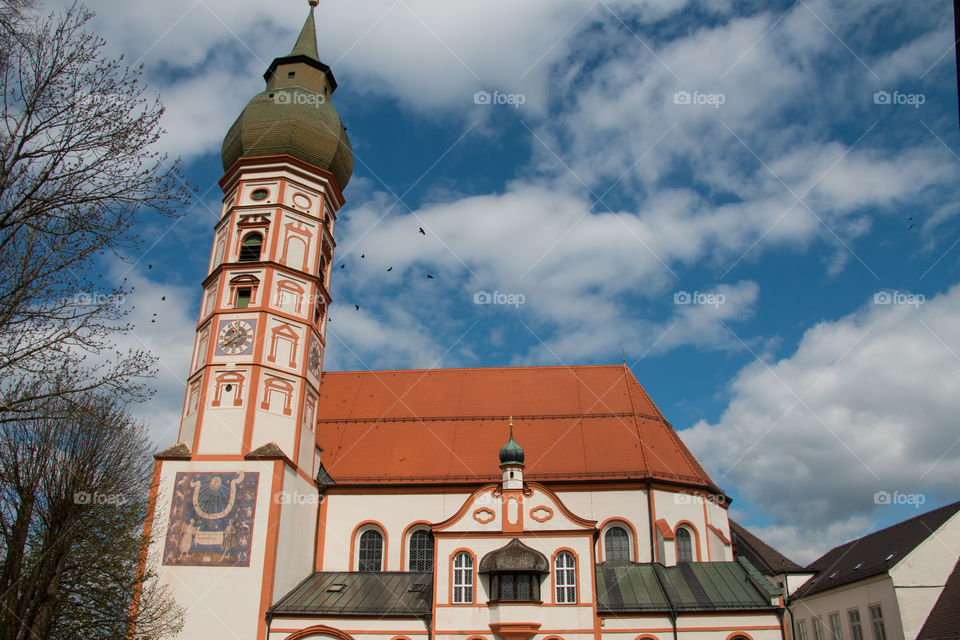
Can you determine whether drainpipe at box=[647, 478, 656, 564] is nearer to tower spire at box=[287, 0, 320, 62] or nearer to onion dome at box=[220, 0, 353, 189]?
onion dome at box=[220, 0, 353, 189]

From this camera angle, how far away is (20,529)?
19984mm

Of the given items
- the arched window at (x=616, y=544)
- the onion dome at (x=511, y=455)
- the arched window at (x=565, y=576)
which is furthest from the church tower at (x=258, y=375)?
the arched window at (x=616, y=544)

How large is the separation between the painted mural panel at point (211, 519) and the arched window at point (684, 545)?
1494cm

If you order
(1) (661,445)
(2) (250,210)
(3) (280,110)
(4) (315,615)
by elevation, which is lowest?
(4) (315,615)

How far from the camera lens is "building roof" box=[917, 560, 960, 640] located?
24797 millimetres

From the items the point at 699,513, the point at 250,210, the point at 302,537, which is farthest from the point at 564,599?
the point at 250,210

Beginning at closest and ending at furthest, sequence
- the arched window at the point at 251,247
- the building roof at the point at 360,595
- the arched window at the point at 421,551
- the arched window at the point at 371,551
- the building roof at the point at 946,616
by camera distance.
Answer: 1. the building roof at the point at 946,616
2. the building roof at the point at 360,595
3. the arched window at the point at 421,551
4. the arched window at the point at 371,551
5. the arched window at the point at 251,247

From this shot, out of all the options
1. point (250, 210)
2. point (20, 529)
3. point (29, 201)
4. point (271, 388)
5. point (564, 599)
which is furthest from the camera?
point (250, 210)

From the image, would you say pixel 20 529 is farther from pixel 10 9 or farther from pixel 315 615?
pixel 10 9

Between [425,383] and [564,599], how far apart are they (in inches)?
504

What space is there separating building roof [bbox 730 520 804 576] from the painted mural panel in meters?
22.1

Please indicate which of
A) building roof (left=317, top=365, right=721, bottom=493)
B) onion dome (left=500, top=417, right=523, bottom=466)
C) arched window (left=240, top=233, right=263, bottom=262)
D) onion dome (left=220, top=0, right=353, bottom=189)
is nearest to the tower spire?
onion dome (left=220, top=0, right=353, bottom=189)

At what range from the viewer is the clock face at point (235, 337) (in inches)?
1101

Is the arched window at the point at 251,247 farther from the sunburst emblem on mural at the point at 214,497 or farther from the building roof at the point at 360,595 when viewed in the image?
the building roof at the point at 360,595
